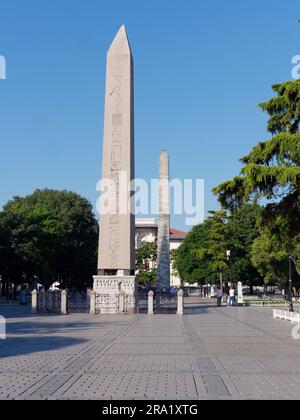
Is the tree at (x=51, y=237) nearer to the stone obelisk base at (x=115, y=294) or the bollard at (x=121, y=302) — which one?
the stone obelisk base at (x=115, y=294)

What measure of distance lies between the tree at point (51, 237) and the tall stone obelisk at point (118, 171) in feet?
75.8

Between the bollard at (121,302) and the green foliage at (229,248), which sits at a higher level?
the green foliage at (229,248)

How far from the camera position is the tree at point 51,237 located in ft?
175

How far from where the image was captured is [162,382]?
9.73 m

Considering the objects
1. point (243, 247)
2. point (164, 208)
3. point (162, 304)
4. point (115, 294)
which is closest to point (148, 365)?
point (115, 294)

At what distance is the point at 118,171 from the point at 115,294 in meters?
6.16

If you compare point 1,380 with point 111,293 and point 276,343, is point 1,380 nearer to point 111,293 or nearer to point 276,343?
point 276,343

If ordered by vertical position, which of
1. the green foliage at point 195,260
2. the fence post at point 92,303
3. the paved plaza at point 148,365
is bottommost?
the paved plaza at point 148,365

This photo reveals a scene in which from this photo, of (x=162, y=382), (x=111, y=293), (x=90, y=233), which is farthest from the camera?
(x=90, y=233)

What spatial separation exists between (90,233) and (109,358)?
171ft

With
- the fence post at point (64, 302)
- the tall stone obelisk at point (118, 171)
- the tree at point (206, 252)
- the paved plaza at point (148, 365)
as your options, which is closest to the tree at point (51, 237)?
the tree at point (206, 252)

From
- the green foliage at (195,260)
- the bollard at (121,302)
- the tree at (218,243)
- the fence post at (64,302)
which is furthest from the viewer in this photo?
the green foliage at (195,260)

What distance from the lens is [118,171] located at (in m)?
30.0
